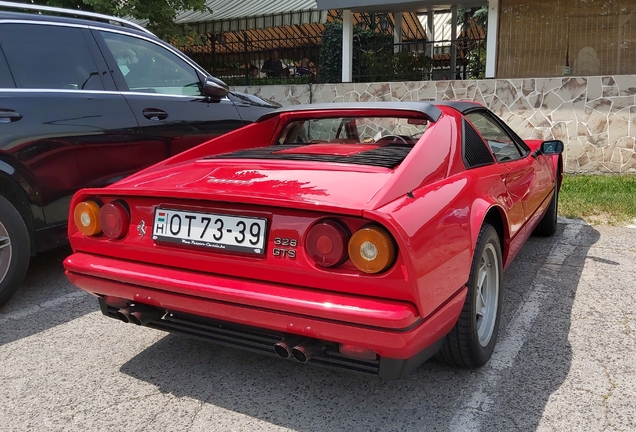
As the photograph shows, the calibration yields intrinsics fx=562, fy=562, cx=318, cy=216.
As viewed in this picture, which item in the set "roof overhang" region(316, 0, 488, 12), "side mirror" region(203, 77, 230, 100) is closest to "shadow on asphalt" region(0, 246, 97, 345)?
"side mirror" region(203, 77, 230, 100)

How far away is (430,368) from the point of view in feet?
8.75

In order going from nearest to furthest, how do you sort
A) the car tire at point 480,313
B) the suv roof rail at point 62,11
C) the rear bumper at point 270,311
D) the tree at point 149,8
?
the rear bumper at point 270,311 → the car tire at point 480,313 → the suv roof rail at point 62,11 → the tree at point 149,8

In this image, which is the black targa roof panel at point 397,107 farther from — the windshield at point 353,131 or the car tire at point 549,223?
the car tire at point 549,223

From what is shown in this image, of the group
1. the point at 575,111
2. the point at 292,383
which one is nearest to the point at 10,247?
the point at 292,383

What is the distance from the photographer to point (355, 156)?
8.76ft

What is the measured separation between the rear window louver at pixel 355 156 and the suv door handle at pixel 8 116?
4.48 feet

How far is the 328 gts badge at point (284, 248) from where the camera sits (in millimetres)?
2072

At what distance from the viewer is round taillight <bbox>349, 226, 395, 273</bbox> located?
6.39 ft

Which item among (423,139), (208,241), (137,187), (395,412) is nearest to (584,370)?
(395,412)

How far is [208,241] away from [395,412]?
1040 mm

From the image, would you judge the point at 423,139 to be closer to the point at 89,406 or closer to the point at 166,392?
the point at 166,392

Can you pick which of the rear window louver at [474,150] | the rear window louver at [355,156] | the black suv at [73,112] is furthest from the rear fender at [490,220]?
the black suv at [73,112]

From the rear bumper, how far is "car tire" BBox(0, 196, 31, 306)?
1040 mm

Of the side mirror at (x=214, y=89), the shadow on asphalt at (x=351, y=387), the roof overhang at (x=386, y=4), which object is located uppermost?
the roof overhang at (x=386, y=4)
